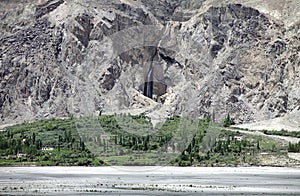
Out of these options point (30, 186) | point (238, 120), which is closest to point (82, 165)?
point (30, 186)

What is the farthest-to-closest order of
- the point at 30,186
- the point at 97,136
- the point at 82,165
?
the point at 82,165
the point at 97,136
the point at 30,186

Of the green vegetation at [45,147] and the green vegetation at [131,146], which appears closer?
the green vegetation at [131,146]

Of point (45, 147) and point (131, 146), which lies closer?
point (131, 146)

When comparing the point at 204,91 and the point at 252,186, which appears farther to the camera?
the point at 204,91

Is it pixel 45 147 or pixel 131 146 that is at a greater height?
pixel 131 146

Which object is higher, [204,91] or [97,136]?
[204,91]

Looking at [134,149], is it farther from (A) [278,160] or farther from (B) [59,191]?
(B) [59,191]

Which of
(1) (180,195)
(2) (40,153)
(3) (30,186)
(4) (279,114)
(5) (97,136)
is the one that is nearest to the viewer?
(1) (180,195)

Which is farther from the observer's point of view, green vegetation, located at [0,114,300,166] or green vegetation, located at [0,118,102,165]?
green vegetation, located at [0,118,102,165]
